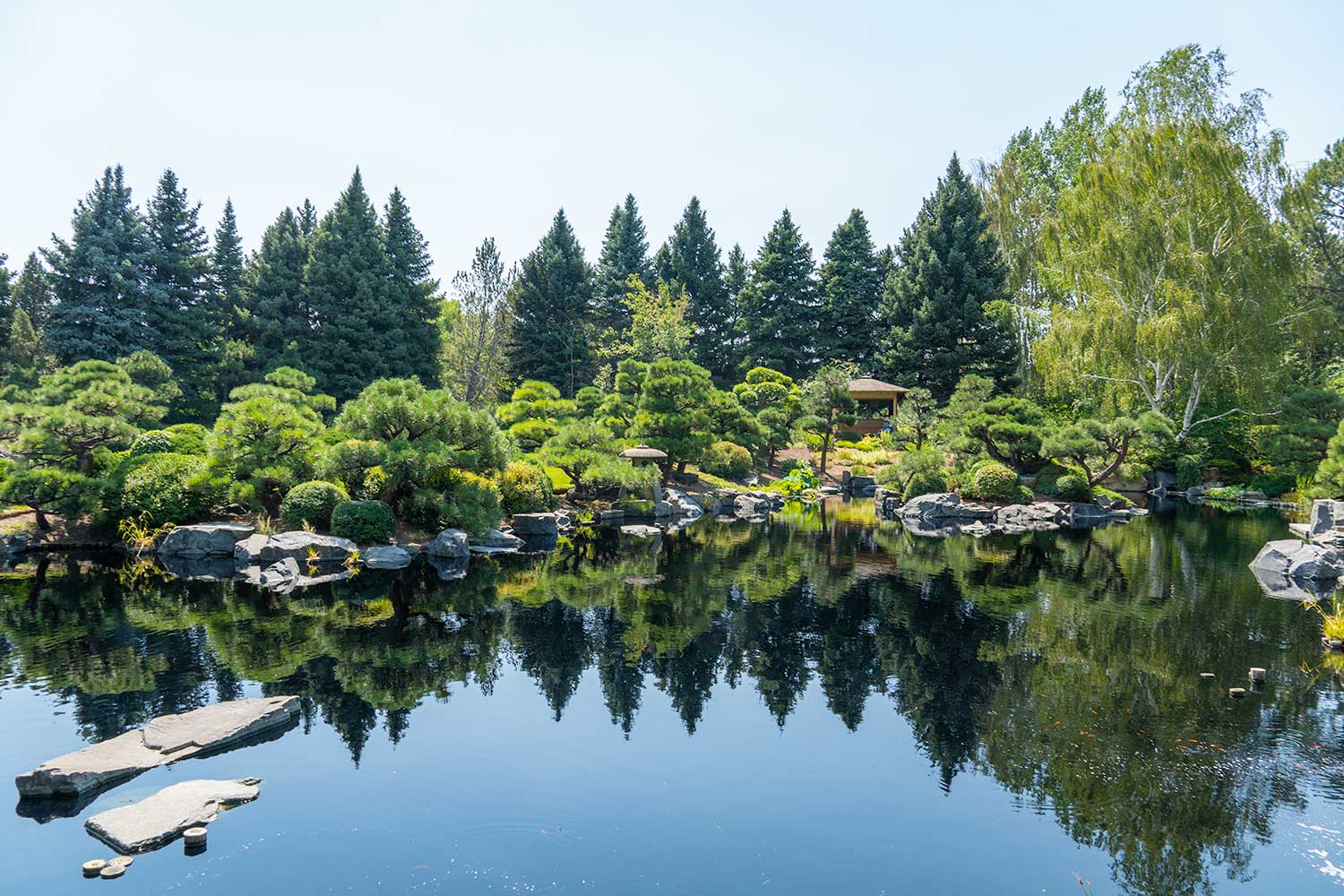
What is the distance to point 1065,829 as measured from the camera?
5.56m

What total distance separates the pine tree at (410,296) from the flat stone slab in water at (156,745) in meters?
29.8

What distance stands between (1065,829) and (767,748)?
7.72ft

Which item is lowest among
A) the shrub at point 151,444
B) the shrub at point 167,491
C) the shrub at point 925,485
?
the shrub at point 925,485

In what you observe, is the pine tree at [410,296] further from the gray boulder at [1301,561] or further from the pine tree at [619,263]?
the gray boulder at [1301,561]

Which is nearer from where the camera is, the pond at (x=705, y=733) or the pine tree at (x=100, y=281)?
the pond at (x=705, y=733)

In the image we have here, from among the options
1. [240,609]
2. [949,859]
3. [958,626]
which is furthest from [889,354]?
[949,859]

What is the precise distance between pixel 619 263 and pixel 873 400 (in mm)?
18287

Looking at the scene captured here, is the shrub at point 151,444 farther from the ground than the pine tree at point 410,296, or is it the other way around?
the pine tree at point 410,296

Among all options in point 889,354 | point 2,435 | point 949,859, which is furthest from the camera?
point 889,354

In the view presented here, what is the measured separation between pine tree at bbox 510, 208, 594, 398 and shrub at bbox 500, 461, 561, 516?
2171 cm

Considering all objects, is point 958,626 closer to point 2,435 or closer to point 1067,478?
point 1067,478

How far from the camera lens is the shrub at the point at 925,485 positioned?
25.8 metres

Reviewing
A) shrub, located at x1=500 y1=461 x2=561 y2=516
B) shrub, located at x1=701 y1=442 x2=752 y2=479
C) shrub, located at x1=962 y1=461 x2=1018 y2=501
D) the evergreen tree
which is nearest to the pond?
shrub, located at x1=500 y1=461 x2=561 y2=516

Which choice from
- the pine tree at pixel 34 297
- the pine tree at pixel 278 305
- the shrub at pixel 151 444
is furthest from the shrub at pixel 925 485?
the pine tree at pixel 34 297
